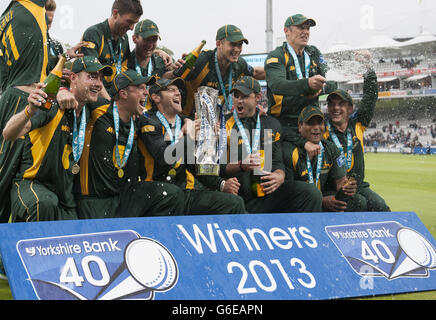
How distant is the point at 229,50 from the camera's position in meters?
4.46

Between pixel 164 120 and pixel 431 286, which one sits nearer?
pixel 431 286

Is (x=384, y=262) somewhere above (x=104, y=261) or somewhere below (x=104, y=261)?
below

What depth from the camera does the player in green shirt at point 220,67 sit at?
446 cm

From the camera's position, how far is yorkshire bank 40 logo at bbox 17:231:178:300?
8.31 feet

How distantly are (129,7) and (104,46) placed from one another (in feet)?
1.27

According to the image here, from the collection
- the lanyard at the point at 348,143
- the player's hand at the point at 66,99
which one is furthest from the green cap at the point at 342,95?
the player's hand at the point at 66,99

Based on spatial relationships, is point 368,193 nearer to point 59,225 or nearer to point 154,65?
point 154,65

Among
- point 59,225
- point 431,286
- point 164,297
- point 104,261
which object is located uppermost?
point 59,225

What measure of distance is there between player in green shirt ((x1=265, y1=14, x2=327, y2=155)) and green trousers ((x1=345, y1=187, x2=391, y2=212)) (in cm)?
87

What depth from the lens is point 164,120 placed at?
382 centimetres

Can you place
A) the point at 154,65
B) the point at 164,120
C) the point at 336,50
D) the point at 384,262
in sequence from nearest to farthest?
the point at 384,262, the point at 164,120, the point at 154,65, the point at 336,50
